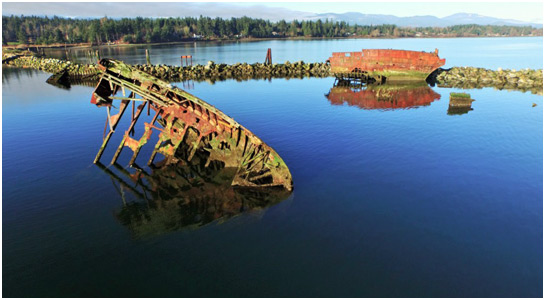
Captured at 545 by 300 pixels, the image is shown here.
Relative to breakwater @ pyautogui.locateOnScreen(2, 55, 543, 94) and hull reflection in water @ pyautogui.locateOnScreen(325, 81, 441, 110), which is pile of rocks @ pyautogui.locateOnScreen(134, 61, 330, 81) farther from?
hull reflection in water @ pyautogui.locateOnScreen(325, 81, 441, 110)

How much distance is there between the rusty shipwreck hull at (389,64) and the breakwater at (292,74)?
4.89 meters

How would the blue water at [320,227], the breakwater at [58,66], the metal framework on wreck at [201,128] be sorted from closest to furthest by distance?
1. the blue water at [320,227]
2. the metal framework on wreck at [201,128]
3. the breakwater at [58,66]

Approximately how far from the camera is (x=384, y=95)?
55.3 metres

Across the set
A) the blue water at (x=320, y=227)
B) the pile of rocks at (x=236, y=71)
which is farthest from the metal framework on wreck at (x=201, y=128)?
the pile of rocks at (x=236, y=71)

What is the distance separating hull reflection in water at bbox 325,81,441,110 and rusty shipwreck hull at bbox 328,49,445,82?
2869 mm

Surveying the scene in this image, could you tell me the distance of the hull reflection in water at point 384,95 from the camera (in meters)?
49.9

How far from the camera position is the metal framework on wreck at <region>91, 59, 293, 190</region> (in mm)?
22438

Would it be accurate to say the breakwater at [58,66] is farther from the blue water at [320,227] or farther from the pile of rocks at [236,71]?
the blue water at [320,227]

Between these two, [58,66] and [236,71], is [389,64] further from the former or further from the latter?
[58,66]

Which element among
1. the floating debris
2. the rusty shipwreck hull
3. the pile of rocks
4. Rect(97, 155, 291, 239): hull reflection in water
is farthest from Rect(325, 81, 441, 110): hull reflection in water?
Rect(97, 155, 291, 239): hull reflection in water

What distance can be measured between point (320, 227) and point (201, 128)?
11414mm

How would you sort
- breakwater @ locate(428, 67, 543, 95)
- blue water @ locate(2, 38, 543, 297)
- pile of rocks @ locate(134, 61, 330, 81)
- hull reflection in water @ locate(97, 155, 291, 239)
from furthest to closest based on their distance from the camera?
1. pile of rocks @ locate(134, 61, 330, 81)
2. breakwater @ locate(428, 67, 543, 95)
3. hull reflection in water @ locate(97, 155, 291, 239)
4. blue water @ locate(2, 38, 543, 297)

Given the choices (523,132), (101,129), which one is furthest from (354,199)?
(101,129)

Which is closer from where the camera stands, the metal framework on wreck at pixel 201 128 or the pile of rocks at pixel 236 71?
the metal framework on wreck at pixel 201 128
